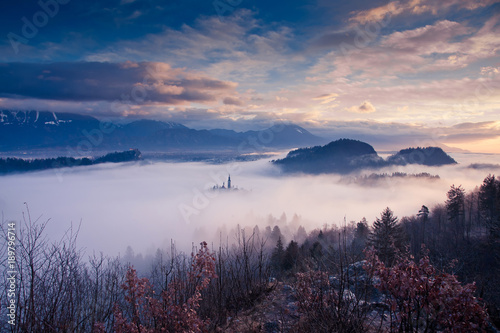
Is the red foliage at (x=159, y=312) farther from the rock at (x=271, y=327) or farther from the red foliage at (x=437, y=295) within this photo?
the red foliage at (x=437, y=295)

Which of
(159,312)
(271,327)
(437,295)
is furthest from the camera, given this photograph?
(271,327)

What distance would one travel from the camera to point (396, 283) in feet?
19.2

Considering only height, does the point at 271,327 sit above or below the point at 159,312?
below

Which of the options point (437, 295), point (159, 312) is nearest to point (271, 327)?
point (159, 312)

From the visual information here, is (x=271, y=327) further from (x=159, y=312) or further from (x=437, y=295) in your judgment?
(x=437, y=295)

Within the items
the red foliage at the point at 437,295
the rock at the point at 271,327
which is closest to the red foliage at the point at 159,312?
the rock at the point at 271,327

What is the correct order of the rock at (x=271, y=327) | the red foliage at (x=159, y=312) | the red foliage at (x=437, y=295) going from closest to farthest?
the red foliage at (x=437, y=295)
the red foliage at (x=159, y=312)
the rock at (x=271, y=327)

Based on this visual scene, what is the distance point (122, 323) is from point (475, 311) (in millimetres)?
8038

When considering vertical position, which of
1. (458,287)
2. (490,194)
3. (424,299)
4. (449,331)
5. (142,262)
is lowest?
(142,262)

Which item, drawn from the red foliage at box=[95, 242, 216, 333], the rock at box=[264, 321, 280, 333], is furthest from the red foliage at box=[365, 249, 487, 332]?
the rock at box=[264, 321, 280, 333]

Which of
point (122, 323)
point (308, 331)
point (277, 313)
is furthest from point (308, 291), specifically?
point (122, 323)

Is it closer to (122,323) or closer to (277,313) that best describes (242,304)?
(277,313)

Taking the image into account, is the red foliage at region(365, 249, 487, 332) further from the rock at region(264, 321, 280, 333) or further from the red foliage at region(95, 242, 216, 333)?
the rock at region(264, 321, 280, 333)

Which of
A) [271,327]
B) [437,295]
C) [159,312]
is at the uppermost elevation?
[437,295]
